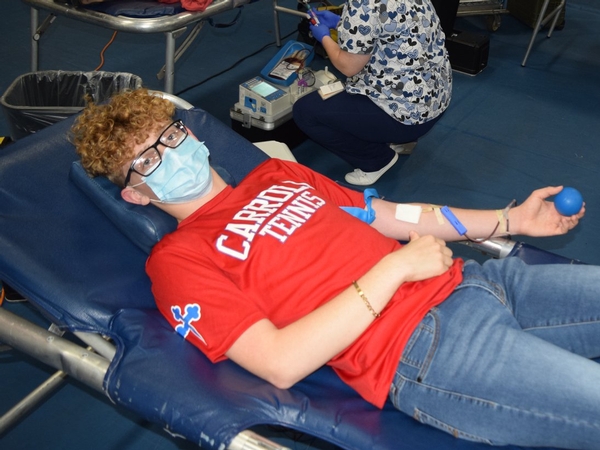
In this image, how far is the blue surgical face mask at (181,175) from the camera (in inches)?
54.3

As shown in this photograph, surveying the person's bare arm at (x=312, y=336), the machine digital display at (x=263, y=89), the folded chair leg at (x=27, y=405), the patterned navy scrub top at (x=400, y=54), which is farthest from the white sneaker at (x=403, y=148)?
the folded chair leg at (x=27, y=405)

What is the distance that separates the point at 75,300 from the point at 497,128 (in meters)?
2.42

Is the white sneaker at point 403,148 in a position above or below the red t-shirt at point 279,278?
below

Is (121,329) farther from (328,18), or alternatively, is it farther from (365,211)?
(328,18)

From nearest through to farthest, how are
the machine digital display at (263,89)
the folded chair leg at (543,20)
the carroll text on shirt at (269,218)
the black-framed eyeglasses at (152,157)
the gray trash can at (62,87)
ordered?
the carroll text on shirt at (269,218) → the black-framed eyeglasses at (152,157) → the gray trash can at (62,87) → the machine digital display at (263,89) → the folded chair leg at (543,20)

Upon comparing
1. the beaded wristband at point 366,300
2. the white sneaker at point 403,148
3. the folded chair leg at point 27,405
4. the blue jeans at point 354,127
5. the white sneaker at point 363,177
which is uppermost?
the beaded wristband at point 366,300

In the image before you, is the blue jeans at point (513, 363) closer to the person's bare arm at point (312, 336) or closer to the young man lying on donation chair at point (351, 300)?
the young man lying on donation chair at point (351, 300)

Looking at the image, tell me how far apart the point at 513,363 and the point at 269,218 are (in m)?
0.55

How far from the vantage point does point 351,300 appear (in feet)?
3.84

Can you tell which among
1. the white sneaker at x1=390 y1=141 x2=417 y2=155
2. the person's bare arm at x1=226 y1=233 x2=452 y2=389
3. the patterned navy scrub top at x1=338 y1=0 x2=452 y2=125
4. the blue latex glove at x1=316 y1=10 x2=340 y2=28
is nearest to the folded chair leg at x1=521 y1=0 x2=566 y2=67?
the white sneaker at x1=390 y1=141 x2=417 y2=155

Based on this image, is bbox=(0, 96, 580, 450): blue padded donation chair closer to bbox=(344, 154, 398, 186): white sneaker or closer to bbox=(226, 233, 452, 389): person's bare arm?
bbox=(226, 233, 452, 389): person's bare arm

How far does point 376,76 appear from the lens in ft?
7.83

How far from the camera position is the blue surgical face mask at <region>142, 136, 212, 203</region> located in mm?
1380

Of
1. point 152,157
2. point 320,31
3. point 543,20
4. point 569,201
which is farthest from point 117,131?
point 543,20
